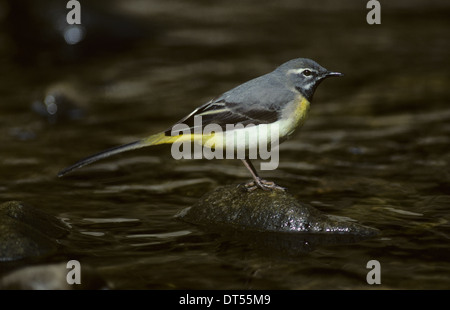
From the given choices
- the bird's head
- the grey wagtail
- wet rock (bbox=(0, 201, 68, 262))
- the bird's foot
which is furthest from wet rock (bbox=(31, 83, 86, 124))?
the bird's head

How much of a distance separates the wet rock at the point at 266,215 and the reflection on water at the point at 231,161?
0.20m

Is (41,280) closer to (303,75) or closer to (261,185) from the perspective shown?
(261,185)

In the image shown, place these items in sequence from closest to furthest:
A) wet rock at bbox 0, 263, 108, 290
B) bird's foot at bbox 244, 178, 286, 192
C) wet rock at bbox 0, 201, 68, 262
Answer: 1. wet rock at bbox 0, 263, 108, 290
2. wet rock at bbox 0, 201, 68, 262
3. bird's foot at bbox 244, 178, 286, 192

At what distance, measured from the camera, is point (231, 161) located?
10.7 metres

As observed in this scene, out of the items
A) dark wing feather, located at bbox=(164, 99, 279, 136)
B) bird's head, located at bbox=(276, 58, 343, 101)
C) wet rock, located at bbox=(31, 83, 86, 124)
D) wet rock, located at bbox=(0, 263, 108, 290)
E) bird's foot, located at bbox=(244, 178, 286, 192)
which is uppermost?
wet rock, located at bbox=(31, 83, 86, 124)

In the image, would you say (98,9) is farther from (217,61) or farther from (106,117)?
(106,117)

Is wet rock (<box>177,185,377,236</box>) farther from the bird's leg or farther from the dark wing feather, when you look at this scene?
the dark wing feather

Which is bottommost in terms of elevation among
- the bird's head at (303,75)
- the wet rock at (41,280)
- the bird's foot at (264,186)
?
the wet rock at (41,280)

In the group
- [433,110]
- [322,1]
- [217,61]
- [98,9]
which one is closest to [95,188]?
[433,110]

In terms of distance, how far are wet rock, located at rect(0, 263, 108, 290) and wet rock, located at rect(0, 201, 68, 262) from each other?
51 cm

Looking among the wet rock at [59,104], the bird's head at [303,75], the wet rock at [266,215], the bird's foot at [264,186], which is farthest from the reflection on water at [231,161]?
the bird's head at [303,75]

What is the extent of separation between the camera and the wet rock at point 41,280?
6.05 m

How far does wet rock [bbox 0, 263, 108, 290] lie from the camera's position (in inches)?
238

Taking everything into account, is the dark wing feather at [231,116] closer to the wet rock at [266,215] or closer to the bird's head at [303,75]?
the bird's head at [303,75]
